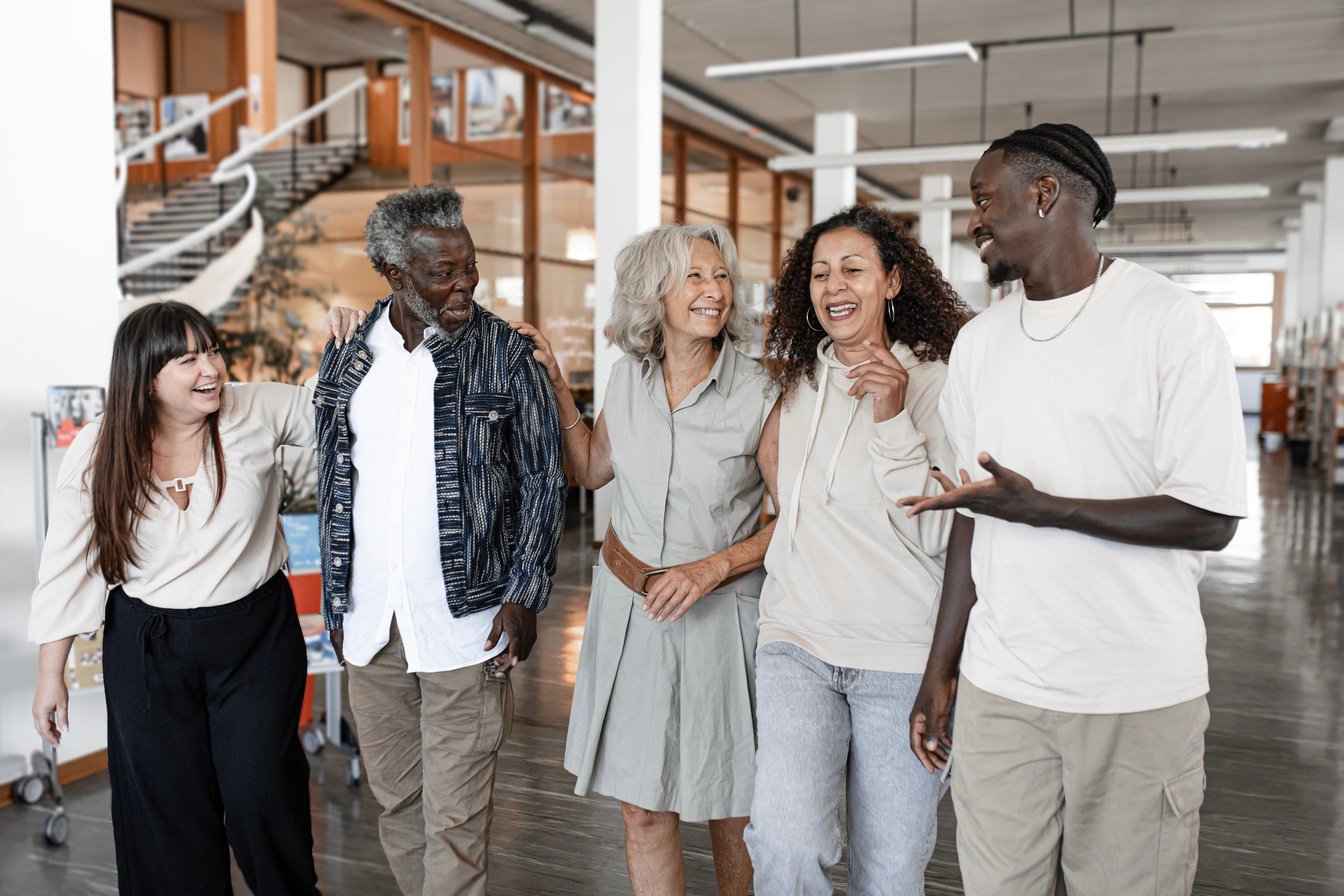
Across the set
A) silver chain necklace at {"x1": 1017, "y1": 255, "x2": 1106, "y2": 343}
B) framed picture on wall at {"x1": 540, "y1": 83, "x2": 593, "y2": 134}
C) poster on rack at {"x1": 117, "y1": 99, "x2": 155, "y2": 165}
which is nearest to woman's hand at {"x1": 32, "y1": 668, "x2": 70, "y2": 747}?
silver chain necklace at {"x1": 1017, "y1": 255, "x2": 1106, "y2": 343}

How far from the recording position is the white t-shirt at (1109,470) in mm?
1616

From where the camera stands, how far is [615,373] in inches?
101

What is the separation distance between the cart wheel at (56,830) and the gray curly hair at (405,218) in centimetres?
217

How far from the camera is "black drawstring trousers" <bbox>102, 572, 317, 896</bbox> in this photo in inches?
95.1

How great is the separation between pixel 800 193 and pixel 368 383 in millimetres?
17964

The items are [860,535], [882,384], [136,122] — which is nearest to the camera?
[882,384]

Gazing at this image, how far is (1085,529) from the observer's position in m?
1.64

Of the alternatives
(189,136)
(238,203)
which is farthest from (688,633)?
(189,136)

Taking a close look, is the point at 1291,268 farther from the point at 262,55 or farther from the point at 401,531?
the point at 401,531

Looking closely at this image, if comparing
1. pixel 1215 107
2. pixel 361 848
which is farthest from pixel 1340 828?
pixel 1215 107

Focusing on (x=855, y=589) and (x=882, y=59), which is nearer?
(x=855, y=589)

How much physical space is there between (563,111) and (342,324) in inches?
412

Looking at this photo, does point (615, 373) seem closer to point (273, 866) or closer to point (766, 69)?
point (273, 866)

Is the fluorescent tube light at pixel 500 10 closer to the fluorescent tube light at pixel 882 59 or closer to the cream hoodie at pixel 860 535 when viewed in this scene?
the fluorescent tube light at pixel 882 59
